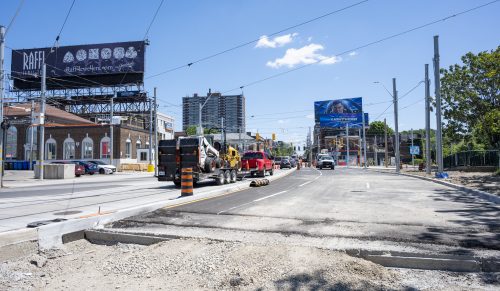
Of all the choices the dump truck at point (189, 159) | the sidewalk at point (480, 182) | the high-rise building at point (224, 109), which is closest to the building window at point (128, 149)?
the high-rise building at point (224, 109)

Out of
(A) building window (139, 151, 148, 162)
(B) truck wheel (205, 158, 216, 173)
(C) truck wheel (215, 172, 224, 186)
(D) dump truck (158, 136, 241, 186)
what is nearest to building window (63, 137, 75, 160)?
(A) building window (139, 151, 148, 162)

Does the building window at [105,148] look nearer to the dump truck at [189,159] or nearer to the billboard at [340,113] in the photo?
the billboard at [340,113]

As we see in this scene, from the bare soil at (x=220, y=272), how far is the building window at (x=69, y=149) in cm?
5204

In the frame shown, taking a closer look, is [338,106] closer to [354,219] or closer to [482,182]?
[482,182]

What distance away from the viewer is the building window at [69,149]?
54312 mm

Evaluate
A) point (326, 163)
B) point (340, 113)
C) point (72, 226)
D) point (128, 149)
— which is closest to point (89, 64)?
point (128, 149)

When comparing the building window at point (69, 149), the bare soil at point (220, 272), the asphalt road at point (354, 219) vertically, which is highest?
the building window at point (69, 149)

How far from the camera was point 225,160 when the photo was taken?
21.9 meters

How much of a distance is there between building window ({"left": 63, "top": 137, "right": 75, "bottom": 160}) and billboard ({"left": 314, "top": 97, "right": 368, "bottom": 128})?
121 ft

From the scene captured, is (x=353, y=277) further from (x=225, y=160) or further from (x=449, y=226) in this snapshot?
(x=225, y=160)

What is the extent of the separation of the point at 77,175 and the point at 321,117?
39465 millimetres

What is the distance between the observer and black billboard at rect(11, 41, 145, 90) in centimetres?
5912

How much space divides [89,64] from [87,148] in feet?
47.3

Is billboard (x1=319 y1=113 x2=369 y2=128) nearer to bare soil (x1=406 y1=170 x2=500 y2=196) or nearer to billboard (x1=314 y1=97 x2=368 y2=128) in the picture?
billboard (x1=314 y1=97 x2=368 y2=128)
